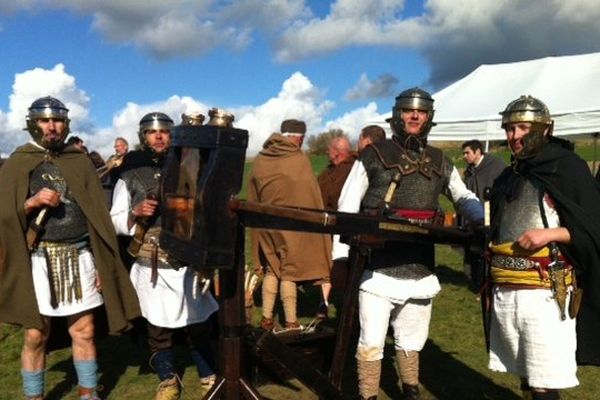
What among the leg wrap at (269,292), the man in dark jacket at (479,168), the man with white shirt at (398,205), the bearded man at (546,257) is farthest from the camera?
the man in dark jacket at (479,168)

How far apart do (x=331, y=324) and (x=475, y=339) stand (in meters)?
1.46

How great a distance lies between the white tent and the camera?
8828 mm

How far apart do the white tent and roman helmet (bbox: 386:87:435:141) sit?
20.3 feet

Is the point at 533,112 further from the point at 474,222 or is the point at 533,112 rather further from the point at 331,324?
the point at 331,324

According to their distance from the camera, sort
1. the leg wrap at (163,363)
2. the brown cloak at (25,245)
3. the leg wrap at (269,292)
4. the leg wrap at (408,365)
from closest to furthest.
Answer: the brown cloak at (25,245) < the leg wrap at (408,365) < the leg wrap at (163,363) < the leg wrap at (269,292)

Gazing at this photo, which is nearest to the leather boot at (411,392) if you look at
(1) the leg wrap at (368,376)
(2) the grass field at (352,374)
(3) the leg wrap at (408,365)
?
(3) the leg wrap at (408,365)

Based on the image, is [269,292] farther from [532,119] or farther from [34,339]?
[532,119]

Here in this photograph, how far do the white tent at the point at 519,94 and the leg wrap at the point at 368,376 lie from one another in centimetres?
669

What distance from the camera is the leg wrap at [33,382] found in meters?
3.82

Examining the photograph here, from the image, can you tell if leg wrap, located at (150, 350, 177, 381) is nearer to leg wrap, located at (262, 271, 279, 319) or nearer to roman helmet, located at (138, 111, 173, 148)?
roman helmet, located at (138, 111, 173, 148)

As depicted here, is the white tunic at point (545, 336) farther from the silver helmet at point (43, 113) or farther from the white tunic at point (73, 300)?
the silver helmet at point (43, 113)

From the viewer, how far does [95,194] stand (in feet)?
12.5

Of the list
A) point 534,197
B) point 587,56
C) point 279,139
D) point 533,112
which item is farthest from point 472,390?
point 587,56

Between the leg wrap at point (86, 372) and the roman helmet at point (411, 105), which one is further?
the leg wrap at point (86, 372)
